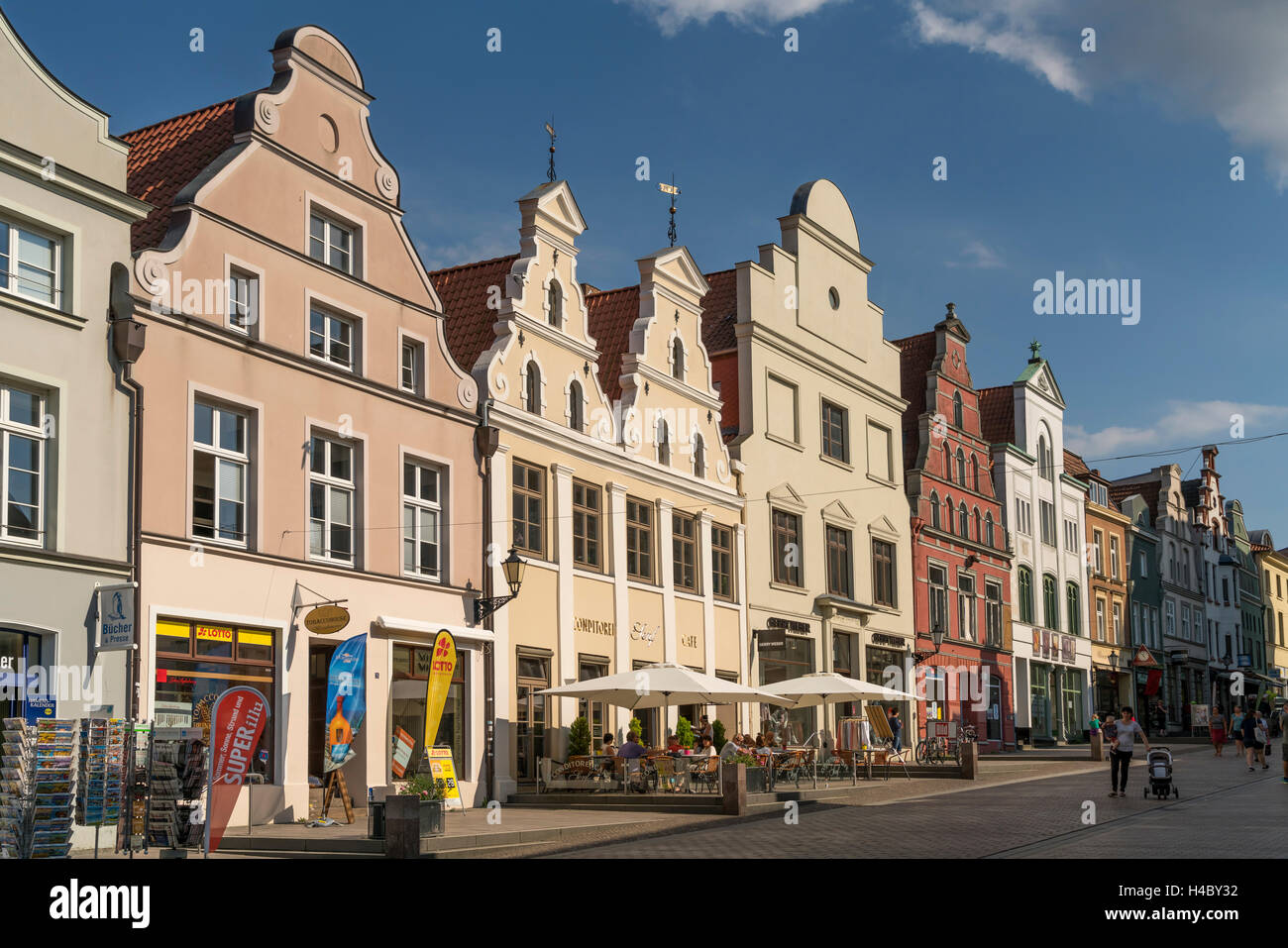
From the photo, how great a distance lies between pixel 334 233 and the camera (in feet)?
86.3

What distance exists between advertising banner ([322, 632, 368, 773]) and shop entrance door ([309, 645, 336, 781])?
0.43ft

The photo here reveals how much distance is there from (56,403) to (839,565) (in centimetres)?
2570

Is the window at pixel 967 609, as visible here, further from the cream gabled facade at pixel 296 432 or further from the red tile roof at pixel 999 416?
the cream gabled facade at pixel 296 432

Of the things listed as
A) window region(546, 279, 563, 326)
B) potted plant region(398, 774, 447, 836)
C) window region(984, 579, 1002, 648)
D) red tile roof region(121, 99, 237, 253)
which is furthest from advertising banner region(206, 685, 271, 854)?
window region(984, 579, 1002, 648)

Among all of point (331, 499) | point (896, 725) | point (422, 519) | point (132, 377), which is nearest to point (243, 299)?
point (132, 377)

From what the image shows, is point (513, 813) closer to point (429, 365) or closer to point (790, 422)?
point (429, 365)

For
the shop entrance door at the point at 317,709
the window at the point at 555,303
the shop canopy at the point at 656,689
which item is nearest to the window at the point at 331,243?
the window at the point at 555,303

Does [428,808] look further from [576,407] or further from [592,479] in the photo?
[576,407]

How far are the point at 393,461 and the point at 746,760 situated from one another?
885 centimetres

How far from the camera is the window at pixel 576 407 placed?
31.7 metres

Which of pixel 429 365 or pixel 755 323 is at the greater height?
pixel 755 323

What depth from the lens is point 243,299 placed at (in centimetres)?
2389

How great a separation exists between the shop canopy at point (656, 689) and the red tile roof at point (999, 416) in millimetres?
31244

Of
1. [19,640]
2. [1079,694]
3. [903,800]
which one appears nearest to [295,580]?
[19,640]
